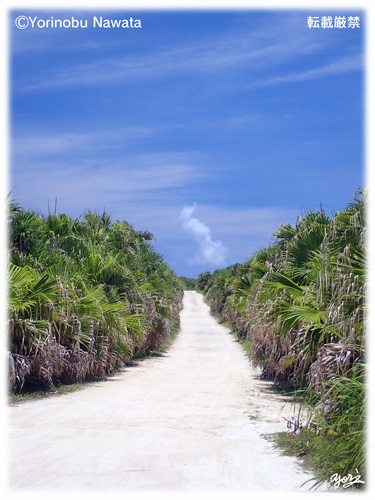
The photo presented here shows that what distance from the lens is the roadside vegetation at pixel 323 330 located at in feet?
20.9

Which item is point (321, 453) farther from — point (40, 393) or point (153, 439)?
point (40, 393)

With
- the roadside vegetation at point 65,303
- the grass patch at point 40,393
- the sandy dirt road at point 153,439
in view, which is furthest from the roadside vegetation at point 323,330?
the grass patch at point 40,393

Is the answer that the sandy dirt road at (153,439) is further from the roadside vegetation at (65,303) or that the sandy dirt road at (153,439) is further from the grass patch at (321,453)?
the roadside vegetation at (65,303)

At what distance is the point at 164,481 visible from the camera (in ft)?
19.9

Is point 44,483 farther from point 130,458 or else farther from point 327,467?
point 327,467

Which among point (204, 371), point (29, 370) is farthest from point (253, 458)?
point (204, 371)

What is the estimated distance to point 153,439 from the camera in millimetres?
8008

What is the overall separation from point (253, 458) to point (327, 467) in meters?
1.11

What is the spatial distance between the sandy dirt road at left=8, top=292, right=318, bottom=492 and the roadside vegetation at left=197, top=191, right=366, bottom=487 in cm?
54
